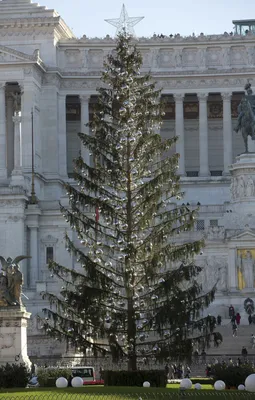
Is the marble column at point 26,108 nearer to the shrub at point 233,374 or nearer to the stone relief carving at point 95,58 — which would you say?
the stone relief carving at point 95,58

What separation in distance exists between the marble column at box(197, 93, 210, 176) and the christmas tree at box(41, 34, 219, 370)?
59.8m

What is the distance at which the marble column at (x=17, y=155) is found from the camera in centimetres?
10794

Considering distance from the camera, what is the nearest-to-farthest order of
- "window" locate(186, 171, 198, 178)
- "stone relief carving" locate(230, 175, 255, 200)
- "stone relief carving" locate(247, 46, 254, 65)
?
"stone relief carving" locate(230, 175, 255, 200) < "stone relief carving" locate(247, 46, 254, 65) < "window" locate(186, 171, 198, 178)

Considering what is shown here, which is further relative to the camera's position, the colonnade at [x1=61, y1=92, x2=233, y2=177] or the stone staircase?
the colonnade at [x1=61, y1=92, x2=233, y2=177]

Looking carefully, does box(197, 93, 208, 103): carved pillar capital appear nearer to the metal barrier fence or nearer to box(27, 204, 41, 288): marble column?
box(27, 204, 41, 288): marble column

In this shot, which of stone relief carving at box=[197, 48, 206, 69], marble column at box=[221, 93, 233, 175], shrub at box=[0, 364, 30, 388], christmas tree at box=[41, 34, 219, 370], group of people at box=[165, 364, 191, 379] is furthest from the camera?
stone relief carving at box=[197, 48, 206, 69]

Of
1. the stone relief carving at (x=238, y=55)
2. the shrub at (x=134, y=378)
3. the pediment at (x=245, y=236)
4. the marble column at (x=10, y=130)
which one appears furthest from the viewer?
the stone relief carving at (x=238, y=55)

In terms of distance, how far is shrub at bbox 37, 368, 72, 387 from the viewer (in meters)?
52.3

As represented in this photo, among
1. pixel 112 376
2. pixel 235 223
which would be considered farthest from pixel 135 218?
pixel 235 223

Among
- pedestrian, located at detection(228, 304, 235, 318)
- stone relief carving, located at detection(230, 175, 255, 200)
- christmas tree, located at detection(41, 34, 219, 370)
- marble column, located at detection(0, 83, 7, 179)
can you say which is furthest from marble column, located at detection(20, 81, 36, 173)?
christmas tree, located at detection(41, 34, 219, 370)

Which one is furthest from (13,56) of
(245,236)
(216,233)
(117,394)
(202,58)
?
(117,394)

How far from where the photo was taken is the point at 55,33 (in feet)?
408

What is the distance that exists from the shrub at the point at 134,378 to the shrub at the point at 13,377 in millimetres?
3156

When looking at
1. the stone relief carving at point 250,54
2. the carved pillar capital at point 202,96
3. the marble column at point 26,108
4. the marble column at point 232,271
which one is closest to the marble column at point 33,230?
the marble column at point 232,271
